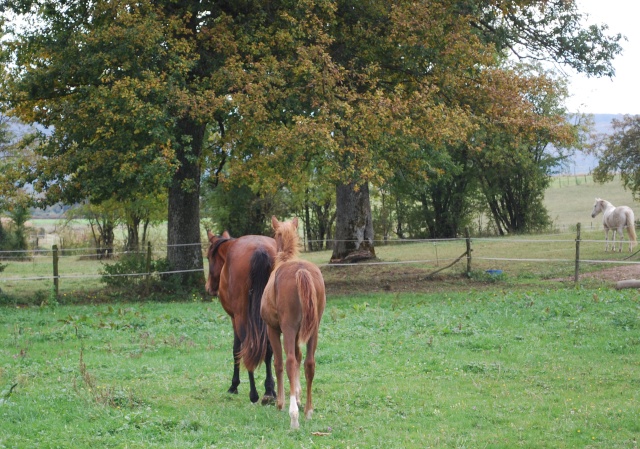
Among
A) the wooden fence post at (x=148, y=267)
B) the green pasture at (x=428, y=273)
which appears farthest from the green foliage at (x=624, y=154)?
the wooden fence post at (x=148, y=267)

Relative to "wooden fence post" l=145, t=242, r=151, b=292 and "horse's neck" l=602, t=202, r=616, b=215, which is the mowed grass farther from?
"horse's neck" l=602, t=202, r=616, b=215

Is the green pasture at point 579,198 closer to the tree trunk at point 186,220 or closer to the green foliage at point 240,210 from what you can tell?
the green foliage at point 240,210

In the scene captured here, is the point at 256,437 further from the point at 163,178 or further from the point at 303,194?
the point at 303,194

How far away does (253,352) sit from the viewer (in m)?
8.09

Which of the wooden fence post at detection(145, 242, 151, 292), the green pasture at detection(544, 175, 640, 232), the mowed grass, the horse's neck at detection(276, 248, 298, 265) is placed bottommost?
the mowed grass

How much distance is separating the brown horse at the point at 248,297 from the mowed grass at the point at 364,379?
0.43 m

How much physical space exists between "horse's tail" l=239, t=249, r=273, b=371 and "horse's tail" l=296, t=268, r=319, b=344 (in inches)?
46.5

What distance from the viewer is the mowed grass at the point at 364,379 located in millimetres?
6559

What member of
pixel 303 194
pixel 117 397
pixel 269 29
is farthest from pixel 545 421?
pixel 303 194

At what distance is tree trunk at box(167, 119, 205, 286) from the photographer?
67.0 ft

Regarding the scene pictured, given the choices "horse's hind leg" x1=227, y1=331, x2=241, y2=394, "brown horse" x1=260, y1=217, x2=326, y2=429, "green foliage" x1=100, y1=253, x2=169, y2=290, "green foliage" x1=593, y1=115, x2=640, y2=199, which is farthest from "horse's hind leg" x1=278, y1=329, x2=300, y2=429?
"green foliage" x1=593, y1=115, x2=640, y2=199

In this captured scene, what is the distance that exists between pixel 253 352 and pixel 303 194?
30.9m

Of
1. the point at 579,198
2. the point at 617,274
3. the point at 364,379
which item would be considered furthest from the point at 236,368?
the point at 579,198

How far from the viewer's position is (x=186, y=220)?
2100 cm
